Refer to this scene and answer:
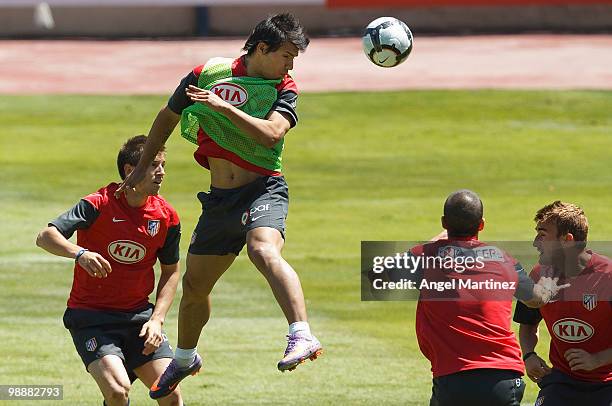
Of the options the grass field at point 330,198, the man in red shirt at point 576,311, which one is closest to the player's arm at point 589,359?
the man in red shirt at point 576,311

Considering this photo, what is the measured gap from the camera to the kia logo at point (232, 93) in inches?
386

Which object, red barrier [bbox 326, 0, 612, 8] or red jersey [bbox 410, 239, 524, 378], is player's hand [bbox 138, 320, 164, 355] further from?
red barrier [bbox 326, 0, 612, 8]

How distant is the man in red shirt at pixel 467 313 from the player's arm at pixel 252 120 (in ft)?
5.31

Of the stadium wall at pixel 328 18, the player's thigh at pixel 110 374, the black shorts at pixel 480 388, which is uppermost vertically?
the stadium wall at pixel 328 18

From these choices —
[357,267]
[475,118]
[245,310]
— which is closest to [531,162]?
[475,118]

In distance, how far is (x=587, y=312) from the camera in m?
9.04

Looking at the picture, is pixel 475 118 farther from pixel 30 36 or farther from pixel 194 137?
pixel 194 137

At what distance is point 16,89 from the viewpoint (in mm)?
34281

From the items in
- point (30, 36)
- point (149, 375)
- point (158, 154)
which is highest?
point (30, 36)

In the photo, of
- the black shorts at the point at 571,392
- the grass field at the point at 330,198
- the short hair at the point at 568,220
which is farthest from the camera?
the grass field at the point at 330,198

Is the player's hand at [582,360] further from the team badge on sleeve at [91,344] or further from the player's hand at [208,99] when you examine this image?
the team badge on sleeve at [91,344]

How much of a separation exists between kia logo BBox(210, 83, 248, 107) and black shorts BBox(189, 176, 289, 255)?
2.00 ft

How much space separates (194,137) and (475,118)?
69.4 ft
